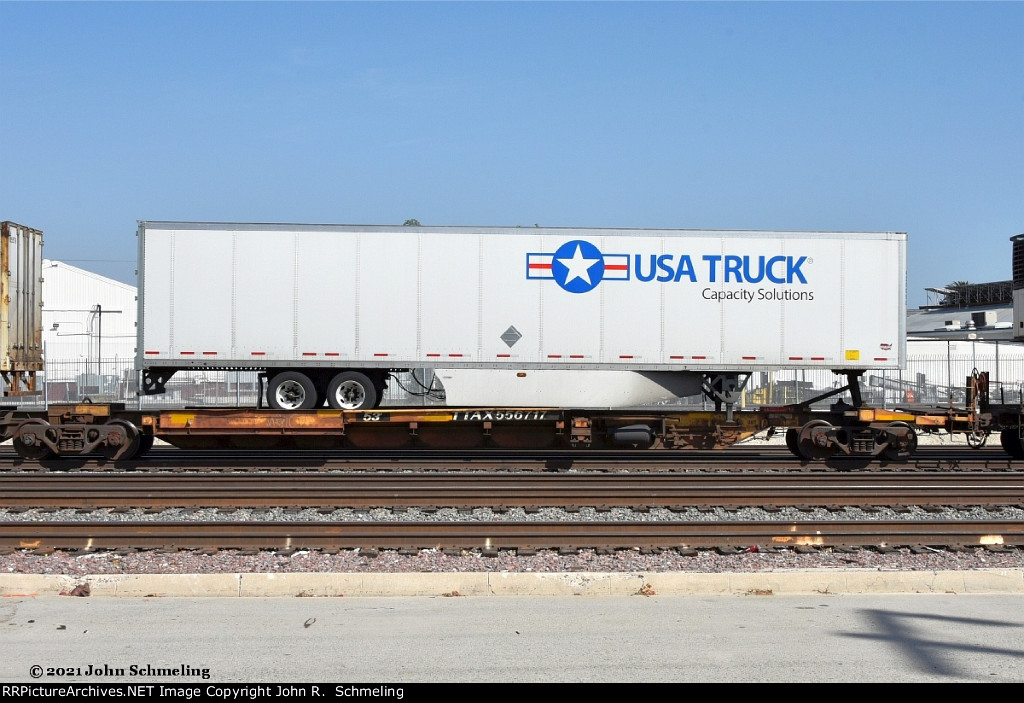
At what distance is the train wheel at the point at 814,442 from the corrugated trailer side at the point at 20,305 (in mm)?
13505

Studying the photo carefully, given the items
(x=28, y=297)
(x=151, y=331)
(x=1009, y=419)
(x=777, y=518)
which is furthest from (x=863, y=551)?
(x=28, y=297)

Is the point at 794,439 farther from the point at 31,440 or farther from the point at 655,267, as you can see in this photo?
the point at 31,440

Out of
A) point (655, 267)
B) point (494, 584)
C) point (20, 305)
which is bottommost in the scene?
point (494, 584)

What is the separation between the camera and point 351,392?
48.9 feet

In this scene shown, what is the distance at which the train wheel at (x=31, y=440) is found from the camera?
47.4 feet

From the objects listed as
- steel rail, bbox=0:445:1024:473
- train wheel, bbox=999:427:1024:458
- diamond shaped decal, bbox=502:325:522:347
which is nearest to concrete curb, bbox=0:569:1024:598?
steel rail, bbox=0:445:1024:473

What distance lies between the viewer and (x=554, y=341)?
14.6 metres

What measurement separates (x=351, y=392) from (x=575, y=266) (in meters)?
4.38

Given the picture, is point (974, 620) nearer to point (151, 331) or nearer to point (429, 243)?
point (429, 243)

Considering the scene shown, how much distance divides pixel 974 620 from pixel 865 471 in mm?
8341

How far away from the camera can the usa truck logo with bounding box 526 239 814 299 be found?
14594 millimetres

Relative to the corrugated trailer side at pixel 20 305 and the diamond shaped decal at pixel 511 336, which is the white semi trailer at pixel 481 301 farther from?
the corrugated trailer side at pixel 20 305

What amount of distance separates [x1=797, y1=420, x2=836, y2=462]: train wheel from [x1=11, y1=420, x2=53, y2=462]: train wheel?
41.7 feet

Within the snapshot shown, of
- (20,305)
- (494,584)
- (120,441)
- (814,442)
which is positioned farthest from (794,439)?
(20,305)
